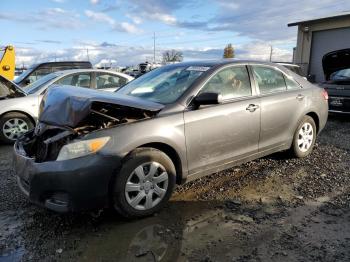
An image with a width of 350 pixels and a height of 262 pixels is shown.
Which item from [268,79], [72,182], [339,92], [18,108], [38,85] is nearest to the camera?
[72,182]

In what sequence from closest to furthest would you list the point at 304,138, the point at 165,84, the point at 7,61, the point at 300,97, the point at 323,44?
the point at 165,84 < the point at 300,97 < the point at 304,138 < the point at 7,61 < the point at 323,44

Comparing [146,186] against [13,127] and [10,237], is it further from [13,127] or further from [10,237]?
[13,127]

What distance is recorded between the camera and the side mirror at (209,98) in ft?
13.5

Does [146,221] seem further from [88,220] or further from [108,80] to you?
[108,80]

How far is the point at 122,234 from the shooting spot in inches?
141

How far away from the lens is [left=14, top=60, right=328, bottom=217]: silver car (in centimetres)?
352

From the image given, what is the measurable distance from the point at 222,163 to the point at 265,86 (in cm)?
135

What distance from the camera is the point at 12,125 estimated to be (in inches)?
296

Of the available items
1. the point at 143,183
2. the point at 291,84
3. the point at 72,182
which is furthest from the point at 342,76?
the point at 72,182

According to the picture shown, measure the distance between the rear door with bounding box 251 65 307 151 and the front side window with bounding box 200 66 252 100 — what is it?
21 centimetres

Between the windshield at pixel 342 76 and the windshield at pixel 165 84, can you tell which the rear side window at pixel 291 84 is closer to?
the windshield at pixel 165 84

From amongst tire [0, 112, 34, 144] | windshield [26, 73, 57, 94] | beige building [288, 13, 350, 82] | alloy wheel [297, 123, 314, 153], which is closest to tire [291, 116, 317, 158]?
alloy wheel [297, 123, 314, 153]

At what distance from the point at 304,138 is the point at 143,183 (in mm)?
3075

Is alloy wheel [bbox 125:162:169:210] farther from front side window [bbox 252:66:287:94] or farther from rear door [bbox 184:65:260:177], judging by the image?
front side window [bbox 252:66:287:94]
